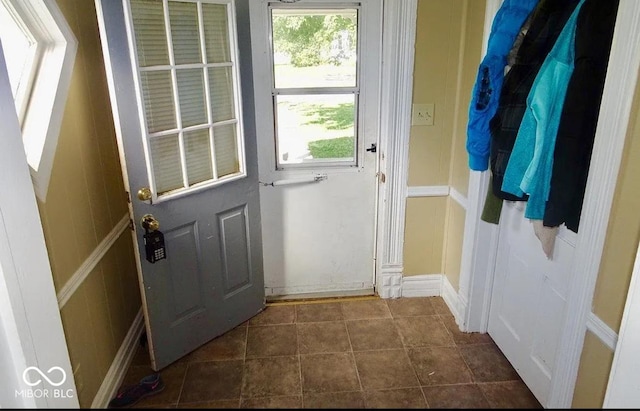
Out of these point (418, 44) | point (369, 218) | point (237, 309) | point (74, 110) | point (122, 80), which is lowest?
point (237, 309)

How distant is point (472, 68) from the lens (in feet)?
7.36

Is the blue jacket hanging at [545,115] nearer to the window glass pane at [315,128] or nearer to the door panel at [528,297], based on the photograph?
the door panel at [528,297]

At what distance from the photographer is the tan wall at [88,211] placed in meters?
1.62

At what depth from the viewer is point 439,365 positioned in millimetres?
2156

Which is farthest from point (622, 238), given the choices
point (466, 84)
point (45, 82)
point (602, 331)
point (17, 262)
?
point (45, 82)

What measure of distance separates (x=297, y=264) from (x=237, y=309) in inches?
19.5

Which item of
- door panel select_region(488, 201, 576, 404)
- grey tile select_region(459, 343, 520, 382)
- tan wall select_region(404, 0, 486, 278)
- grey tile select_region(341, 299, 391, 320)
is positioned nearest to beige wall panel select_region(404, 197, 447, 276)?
tan wall select_region(404, 0, 486, 278)

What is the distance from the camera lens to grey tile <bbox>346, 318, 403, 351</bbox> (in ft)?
7.64

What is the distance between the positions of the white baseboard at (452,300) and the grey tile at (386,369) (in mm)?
459

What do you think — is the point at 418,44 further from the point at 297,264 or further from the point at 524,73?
the point at 297,264

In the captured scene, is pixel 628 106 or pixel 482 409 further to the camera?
pixel 628 106

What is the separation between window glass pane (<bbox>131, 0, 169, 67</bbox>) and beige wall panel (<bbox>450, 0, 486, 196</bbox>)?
1.49 metres

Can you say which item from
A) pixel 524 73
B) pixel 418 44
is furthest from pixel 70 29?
pixel 524 73

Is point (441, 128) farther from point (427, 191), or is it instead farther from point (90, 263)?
point (90, 263)
